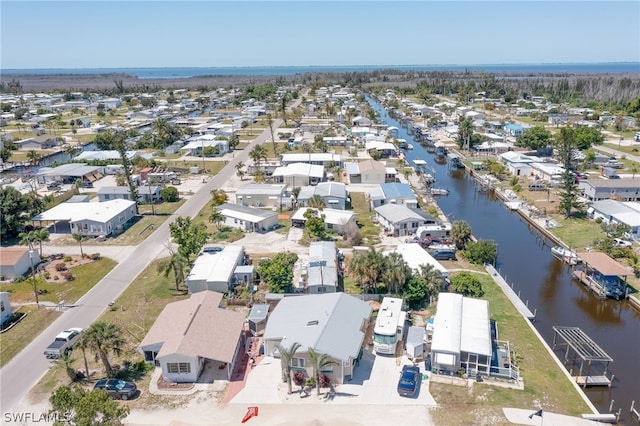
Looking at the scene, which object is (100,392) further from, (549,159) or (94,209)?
(549,159)

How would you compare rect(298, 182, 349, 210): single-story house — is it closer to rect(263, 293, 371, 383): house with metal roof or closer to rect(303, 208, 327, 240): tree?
rect(303, 208, 327, 240): tree

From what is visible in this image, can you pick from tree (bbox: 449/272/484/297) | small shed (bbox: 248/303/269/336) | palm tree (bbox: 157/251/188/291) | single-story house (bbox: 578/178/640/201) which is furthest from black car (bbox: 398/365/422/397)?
single-story house (bbox: 578/178/640/201)

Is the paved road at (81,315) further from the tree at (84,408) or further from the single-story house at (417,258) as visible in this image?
the single-story house at (417,258)

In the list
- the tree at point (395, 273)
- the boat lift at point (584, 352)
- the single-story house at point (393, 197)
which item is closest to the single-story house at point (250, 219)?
the single-story house at point (393, 197)

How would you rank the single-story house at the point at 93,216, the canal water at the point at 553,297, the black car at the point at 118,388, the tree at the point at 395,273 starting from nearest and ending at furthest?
the black car at the point at 118,388, the canal water at the point at 553,297, the tree at the point at 395,273, the single-story house at the point at 93,216

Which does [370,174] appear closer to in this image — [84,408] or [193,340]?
[193,340]

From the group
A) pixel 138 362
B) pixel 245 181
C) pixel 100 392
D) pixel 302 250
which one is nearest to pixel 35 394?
pixel 138 362

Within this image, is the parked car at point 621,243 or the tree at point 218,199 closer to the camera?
the parked car at point 621,243
